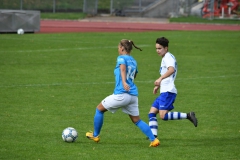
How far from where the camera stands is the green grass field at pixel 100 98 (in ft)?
32.2

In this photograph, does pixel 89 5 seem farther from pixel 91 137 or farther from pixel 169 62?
pixel 91 137

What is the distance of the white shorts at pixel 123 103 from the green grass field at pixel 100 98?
61 cm

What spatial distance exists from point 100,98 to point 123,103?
5230 millimetres

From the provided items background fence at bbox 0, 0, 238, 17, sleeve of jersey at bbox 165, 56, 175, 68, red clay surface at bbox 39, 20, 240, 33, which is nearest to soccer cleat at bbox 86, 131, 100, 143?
sleeve of jersey at bbox 165, 56, 175, 68

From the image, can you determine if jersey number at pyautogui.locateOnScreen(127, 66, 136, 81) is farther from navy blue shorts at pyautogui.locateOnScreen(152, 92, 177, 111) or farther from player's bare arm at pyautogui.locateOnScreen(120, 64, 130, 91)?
navy blue shorts at pyautogui.locateOnScreen(152, 92, 177, 111)

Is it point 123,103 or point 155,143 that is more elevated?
point 123,103

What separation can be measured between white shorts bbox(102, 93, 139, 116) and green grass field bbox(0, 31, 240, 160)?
61 cm

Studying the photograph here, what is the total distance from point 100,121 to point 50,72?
367 inches

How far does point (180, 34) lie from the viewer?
107 ft

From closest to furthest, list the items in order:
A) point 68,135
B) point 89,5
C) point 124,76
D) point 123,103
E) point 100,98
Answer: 1. point 124,76
2. point 123,103
3. point 68,135
4. point 100,98
5. point 89,5

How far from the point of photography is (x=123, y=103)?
387 inches

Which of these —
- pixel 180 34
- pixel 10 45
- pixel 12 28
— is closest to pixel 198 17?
pixel 180 34

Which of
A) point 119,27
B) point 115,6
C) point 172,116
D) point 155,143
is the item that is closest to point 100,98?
point 172,116

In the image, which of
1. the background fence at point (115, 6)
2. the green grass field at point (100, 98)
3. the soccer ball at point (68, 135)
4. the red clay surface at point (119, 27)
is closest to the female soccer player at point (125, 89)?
the green grass field at point (100, 98)
